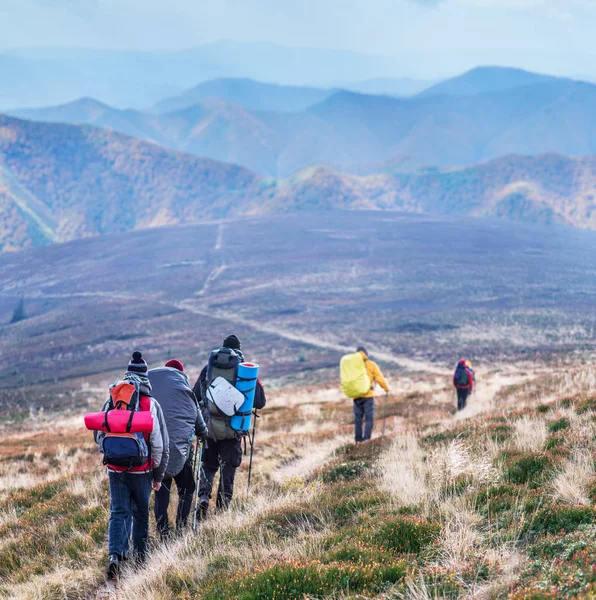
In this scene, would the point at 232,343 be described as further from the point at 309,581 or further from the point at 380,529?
the point at 309,581

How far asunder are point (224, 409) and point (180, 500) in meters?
1.22

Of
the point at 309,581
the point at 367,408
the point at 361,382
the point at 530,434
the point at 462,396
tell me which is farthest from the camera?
the point at 462,396

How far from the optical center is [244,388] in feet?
22.3

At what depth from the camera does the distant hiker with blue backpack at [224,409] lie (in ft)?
22.0

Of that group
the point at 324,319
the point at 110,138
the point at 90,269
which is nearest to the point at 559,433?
the point at 324,319

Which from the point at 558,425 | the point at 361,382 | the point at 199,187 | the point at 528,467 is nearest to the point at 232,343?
the point at 528,467

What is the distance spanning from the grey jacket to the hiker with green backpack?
5082mm

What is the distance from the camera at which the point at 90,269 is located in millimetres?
87000

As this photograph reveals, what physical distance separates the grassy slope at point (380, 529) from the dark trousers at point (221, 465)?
0.99ft

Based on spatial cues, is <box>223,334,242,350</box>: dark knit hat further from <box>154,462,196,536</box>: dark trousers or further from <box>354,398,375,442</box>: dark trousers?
<box>354,398,375,442</box>: dark trousers

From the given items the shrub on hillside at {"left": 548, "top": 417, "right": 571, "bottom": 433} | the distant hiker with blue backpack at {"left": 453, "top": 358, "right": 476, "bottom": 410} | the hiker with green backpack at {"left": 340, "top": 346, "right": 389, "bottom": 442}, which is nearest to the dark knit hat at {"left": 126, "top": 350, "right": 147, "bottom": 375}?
the hiker with green backpack at {"left": 340, "top": 346, "right": 389, "bottom": 442}

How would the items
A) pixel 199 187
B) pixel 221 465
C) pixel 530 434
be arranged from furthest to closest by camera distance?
pixel 199 187
pixel 530 434
pixel 221 465

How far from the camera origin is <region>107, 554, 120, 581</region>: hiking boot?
528 cm

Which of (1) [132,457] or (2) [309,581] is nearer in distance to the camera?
(2) [309,581]
